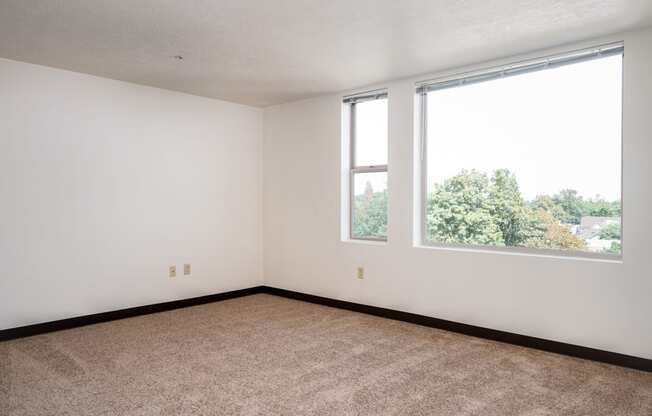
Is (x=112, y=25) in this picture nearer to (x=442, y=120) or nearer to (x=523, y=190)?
(x=442, y=120)

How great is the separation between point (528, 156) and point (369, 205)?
1.70 meters

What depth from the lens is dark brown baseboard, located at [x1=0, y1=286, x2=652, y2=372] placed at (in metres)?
3.22

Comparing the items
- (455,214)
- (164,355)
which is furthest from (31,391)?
(455,214)

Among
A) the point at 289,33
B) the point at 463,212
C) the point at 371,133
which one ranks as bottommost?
the point at 463,212

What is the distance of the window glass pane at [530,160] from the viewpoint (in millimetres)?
3342

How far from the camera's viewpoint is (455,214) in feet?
13.6

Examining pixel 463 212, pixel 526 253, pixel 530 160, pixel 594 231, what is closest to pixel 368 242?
pixel 463 212

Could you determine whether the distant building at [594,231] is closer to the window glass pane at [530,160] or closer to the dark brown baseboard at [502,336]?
the window glass pane at [530,160]

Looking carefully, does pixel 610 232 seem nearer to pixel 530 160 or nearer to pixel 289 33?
pixel 530 160

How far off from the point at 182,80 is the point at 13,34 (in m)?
1.48

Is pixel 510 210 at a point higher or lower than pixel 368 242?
higher

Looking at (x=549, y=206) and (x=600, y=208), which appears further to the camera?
(x=549, y=206)

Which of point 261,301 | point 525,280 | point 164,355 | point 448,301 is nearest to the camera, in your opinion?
point 164,355

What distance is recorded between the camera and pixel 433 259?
416 centimetres
